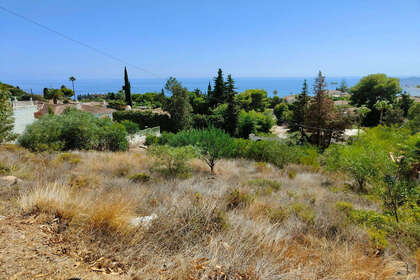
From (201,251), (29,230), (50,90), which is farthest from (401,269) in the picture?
(50,90)

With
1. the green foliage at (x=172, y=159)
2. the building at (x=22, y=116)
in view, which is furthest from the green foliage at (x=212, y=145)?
the building at (x=22, y=116)

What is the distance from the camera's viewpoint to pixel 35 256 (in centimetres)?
219

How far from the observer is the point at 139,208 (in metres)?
3.79

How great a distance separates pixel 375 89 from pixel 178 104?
48853 mm

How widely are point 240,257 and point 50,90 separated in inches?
2271

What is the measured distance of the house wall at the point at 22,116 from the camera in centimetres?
1748

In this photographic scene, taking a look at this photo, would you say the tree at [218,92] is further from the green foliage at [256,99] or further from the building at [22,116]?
the building at [22,116]

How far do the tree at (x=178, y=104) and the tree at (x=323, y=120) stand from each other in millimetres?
15046

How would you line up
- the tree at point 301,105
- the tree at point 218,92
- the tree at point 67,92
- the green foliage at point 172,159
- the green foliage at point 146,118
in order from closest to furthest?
1. the green foliage at point 172,159
2. the tree at point 301,105
3. the green foliage at point 146,118
4. the tree at point 218,92
5. the tree at point 67,92

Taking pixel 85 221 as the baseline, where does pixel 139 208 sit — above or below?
below

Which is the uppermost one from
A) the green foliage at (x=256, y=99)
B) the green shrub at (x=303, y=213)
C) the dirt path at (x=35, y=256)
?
the green foliage at (x=256, y=99)

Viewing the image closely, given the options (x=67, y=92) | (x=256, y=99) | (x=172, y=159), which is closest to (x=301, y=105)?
(x=256, y=99)

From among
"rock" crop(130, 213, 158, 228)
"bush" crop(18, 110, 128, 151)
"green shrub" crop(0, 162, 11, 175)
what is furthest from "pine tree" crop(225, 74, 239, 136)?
"rock" crop(130, 213, 158, 228)

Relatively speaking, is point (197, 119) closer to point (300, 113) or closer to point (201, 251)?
point (300, 113)
